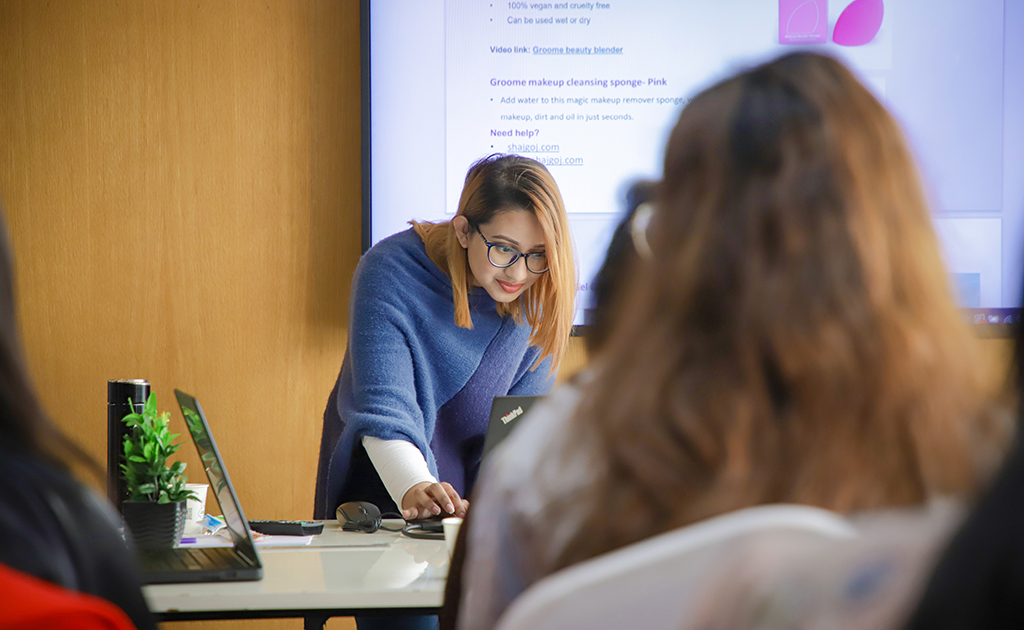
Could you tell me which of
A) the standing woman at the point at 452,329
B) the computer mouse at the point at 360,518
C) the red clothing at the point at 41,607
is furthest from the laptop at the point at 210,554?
the red clothing at the point at 41,607

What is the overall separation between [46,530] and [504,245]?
1414 mm

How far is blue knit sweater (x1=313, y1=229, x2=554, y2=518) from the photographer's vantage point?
6.06ft

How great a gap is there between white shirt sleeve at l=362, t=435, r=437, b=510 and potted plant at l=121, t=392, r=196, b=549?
1.37ft

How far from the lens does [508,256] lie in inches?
76.2

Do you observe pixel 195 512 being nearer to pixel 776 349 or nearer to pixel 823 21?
pixel 776 349

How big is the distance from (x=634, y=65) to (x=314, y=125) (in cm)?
102

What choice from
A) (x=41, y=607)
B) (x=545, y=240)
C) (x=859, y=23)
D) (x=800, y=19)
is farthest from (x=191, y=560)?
(x=859, y=23)

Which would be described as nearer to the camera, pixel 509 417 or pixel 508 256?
pixel 509 417

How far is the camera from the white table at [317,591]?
1.16 m

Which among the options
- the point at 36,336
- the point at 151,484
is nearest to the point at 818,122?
the point at 151,484

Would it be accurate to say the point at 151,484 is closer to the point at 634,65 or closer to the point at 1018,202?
the point at 634,65

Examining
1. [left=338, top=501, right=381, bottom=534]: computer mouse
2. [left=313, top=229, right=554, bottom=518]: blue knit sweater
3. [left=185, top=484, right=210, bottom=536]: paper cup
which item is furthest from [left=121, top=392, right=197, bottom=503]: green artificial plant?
[left=313, top=229, right=554, bottom=518]: blue knit sweater

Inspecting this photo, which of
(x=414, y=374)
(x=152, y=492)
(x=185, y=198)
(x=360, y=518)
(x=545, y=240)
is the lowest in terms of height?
(x=360, y=518)

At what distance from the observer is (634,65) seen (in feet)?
8.65
